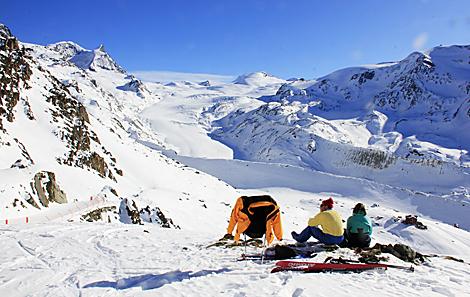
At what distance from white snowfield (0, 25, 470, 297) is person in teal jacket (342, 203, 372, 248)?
0.73 metres

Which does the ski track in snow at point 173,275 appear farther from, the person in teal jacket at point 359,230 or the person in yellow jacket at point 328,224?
the person in teal jacket at point 359,230

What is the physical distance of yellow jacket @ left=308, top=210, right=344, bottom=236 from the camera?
10852 millimetres

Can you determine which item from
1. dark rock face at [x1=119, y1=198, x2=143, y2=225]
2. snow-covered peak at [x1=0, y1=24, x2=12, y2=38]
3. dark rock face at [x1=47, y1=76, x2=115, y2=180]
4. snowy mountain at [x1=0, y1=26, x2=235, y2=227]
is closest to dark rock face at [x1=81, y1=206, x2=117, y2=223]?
dark rock face at [x1=119, y1=198, x2=143, y2=225]

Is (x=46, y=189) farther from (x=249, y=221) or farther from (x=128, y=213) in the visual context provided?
(x=249, y=221)

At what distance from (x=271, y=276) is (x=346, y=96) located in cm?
20004

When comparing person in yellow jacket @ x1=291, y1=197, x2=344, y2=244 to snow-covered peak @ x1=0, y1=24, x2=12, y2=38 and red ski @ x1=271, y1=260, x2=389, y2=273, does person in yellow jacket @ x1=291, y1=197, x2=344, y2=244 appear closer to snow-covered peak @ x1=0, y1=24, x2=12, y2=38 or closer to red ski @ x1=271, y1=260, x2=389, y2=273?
red ski @ x1=271, y1=260, x2=389, y2=273

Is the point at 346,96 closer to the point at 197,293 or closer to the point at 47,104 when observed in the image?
the point at 47,104

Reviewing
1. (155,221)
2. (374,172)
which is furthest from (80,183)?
(374,172)

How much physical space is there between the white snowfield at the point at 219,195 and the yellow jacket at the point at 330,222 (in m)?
0.55

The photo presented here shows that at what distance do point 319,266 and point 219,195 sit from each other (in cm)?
4988

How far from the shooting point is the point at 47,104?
168ft

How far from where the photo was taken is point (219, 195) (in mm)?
58562

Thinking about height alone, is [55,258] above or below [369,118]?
below

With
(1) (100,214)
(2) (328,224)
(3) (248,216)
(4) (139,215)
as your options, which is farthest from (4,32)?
(2) (328,224)
